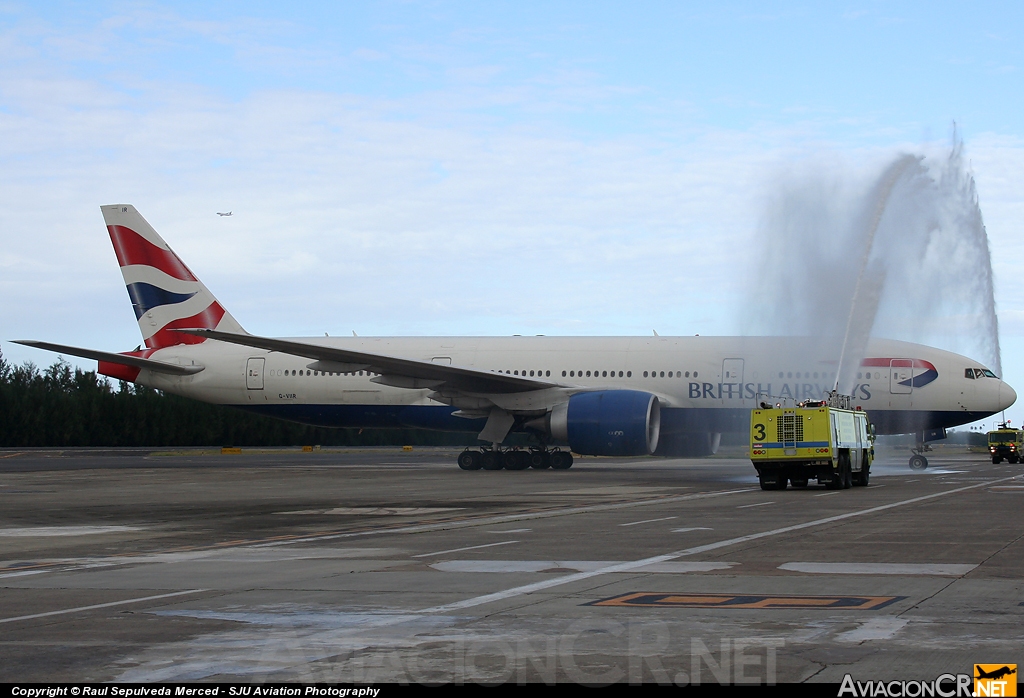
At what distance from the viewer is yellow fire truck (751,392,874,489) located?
2375 cm

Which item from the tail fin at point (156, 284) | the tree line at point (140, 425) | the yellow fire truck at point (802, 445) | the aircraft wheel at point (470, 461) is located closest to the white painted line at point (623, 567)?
the yellow fire truck at point (802, 445)

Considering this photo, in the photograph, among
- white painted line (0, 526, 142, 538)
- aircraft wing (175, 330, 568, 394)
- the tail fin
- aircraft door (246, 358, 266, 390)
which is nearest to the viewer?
white painted line (0, 526, 142, 538)

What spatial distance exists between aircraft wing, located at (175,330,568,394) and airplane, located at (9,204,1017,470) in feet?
0.22

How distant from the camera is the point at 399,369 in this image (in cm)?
3241

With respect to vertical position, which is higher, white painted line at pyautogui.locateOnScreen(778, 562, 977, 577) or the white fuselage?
the white fuselage

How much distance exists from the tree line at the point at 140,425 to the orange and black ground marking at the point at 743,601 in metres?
57.3

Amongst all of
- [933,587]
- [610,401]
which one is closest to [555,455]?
[610,401]

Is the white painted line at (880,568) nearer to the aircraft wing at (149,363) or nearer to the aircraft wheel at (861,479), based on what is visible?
the aircraft wheel at (861,479)

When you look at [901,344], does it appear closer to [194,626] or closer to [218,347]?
[218,347]

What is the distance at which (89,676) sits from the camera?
5922 mm

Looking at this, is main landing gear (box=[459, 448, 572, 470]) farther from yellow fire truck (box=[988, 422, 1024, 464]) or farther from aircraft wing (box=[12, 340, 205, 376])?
yellow fire truck (box=[988, 422, 1024, 464])

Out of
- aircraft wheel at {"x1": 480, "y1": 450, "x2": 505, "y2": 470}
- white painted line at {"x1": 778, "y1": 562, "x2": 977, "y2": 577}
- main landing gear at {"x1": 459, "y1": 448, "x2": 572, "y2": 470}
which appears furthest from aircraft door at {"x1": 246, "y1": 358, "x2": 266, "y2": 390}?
white painted line at {"x1": 778, "y1": 562, "x2": 977, "y2": 577}

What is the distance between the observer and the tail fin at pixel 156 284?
3909cm

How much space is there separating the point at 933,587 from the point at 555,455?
25854mm
